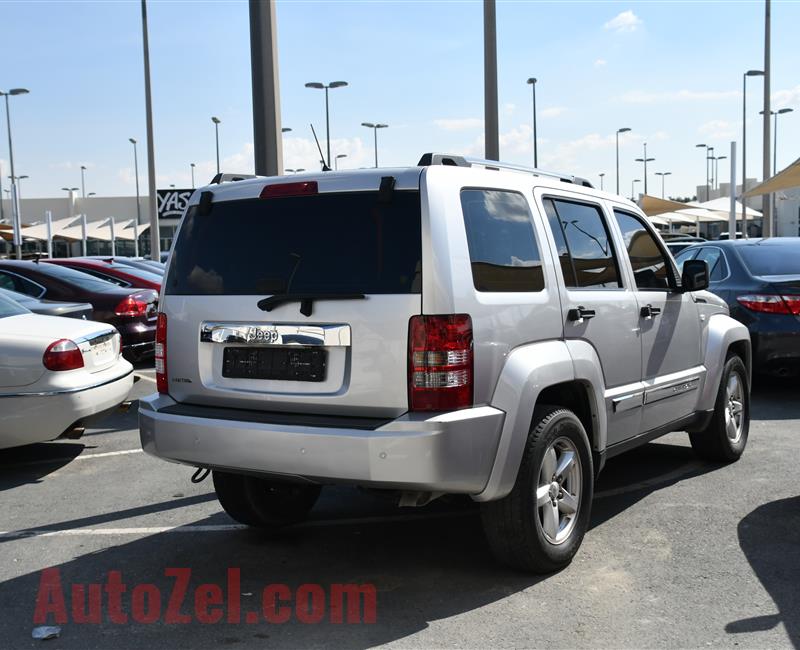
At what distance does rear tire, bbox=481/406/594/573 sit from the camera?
13.3 ft

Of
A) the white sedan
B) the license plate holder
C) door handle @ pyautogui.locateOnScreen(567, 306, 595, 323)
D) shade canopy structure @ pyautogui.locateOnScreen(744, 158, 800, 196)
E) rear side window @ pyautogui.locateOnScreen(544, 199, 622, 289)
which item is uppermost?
shade canopy structure @ pyautogui.locateOnScreen(744, 158, 800, 196)

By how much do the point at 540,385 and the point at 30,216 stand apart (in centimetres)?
8297

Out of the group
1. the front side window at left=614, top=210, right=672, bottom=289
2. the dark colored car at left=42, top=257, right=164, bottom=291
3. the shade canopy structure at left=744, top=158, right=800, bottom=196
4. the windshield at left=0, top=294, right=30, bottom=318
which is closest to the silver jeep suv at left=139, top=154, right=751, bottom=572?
the front side window at left=614, top=210, right=672, bottom=289

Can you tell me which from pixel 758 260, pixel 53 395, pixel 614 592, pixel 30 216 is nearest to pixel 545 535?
pixel 614 592

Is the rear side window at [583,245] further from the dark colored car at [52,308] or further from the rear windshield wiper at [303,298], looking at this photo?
the dark colored car at [52,308]

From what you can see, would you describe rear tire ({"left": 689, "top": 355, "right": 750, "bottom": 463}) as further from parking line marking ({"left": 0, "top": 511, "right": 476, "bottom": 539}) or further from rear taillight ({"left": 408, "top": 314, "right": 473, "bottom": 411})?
rear taillight ({"left": 408, "top": 314, "right": 473, "bottom": 411})

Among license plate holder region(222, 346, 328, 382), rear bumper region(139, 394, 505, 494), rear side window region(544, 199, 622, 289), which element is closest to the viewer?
rear bumper region(139, 394, 505, 494)

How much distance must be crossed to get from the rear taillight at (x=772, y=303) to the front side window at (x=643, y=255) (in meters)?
3.54

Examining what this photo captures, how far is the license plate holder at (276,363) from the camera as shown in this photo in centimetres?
395

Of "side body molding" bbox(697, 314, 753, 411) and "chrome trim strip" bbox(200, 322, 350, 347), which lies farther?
"side body molding" bbox(697, 314, 753, 411)

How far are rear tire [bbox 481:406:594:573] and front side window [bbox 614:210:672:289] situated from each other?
4.29ft

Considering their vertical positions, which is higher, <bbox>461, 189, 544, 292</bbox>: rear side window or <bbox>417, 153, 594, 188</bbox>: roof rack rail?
<bbox>417, 153, 594, 188</bbox>: roof rack rail

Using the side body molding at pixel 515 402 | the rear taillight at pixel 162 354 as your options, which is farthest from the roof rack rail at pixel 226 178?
the side body molding at pixel 515 402

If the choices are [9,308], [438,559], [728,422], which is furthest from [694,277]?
[9,308]
